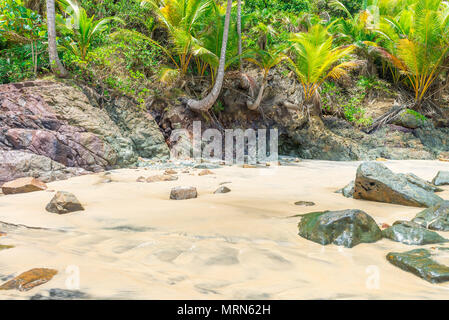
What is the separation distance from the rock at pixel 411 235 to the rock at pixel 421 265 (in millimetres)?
194

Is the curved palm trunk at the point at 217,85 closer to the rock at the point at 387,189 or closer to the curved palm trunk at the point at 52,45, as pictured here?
the curved palm trunk at the point at 52,45

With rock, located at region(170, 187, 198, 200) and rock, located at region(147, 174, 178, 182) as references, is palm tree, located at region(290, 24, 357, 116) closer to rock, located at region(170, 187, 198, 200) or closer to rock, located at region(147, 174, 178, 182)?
rock, located at region(147, 174, 178, 182)

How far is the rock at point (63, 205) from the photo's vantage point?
236 cm

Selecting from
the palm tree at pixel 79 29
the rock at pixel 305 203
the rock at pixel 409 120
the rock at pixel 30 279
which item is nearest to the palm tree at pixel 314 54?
the rock at pixel 409 120

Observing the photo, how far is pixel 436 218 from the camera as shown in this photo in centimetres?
213

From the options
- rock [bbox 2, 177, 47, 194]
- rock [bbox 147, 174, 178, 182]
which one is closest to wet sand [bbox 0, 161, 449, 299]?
rock [bbox 2, 177, 47, 194]

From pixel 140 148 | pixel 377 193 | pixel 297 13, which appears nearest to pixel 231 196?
pixel 377 193

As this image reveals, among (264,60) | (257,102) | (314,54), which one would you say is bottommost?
(257,102)

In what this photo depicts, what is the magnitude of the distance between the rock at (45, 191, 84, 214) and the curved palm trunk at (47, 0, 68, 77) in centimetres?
466

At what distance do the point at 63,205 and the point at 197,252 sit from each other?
58.1 inches

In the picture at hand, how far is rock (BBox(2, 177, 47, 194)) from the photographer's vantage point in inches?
122

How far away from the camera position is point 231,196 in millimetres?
3135

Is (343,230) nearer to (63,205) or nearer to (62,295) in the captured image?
(62,295)

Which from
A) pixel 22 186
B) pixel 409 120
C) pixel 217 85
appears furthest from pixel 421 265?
pixel 409 120
